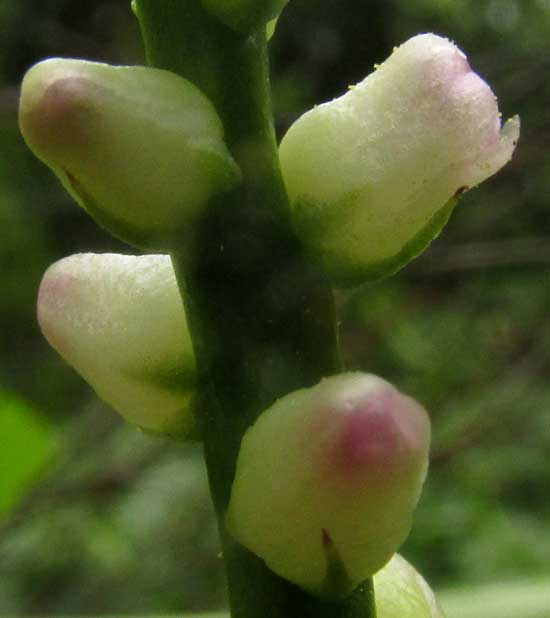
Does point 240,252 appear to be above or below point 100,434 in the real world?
above

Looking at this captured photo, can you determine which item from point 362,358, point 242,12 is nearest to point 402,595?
point 242,12

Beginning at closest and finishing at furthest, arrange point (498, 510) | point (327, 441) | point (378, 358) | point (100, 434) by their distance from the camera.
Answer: point (327, 441), point (100, 434), point (498, 510), point (378, 358)

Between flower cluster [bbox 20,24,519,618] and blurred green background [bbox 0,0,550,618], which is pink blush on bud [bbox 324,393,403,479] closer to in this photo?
flower cluster [bbox 20,24,519,618]

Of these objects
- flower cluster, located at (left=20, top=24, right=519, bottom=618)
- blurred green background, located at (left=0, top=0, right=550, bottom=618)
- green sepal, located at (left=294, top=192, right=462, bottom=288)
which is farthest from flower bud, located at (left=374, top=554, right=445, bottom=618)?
blurred green background, located at (left=0, top=0, right=550, bottom=618)

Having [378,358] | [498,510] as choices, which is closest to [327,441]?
[498,510]

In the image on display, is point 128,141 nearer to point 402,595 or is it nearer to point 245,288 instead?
point 245,288

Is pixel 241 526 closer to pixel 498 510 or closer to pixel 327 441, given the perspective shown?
pixel 327 441
